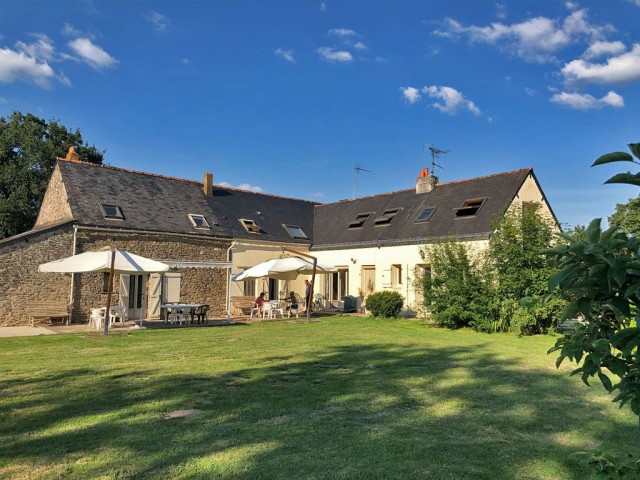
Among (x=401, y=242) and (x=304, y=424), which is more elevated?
(x=401, y=242)

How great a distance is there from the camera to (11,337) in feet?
42.5

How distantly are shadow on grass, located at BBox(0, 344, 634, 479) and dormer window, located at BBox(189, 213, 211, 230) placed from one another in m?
14.1

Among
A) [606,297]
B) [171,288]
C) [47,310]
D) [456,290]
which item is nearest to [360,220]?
[456,290]

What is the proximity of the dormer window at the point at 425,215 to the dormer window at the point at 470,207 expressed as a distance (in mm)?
1394

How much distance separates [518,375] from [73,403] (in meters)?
6.45

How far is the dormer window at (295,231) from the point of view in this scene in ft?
83.2

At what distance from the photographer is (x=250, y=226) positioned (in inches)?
933

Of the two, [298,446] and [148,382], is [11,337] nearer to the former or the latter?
[148,382]

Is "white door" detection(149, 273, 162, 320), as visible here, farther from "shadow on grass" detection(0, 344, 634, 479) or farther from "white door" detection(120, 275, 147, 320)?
"shadow on grass" detection(0, 344, 634, 479)

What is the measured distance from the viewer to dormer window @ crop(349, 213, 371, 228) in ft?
81.5

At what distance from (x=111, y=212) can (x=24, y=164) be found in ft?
58.1

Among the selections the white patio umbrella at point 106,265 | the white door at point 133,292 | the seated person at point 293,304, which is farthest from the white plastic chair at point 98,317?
the seated person at point 293,304

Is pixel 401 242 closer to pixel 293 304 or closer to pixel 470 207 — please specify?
pixel 470 207

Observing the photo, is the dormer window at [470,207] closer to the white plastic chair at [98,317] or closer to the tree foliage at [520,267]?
the tree foliage at [520,267]
